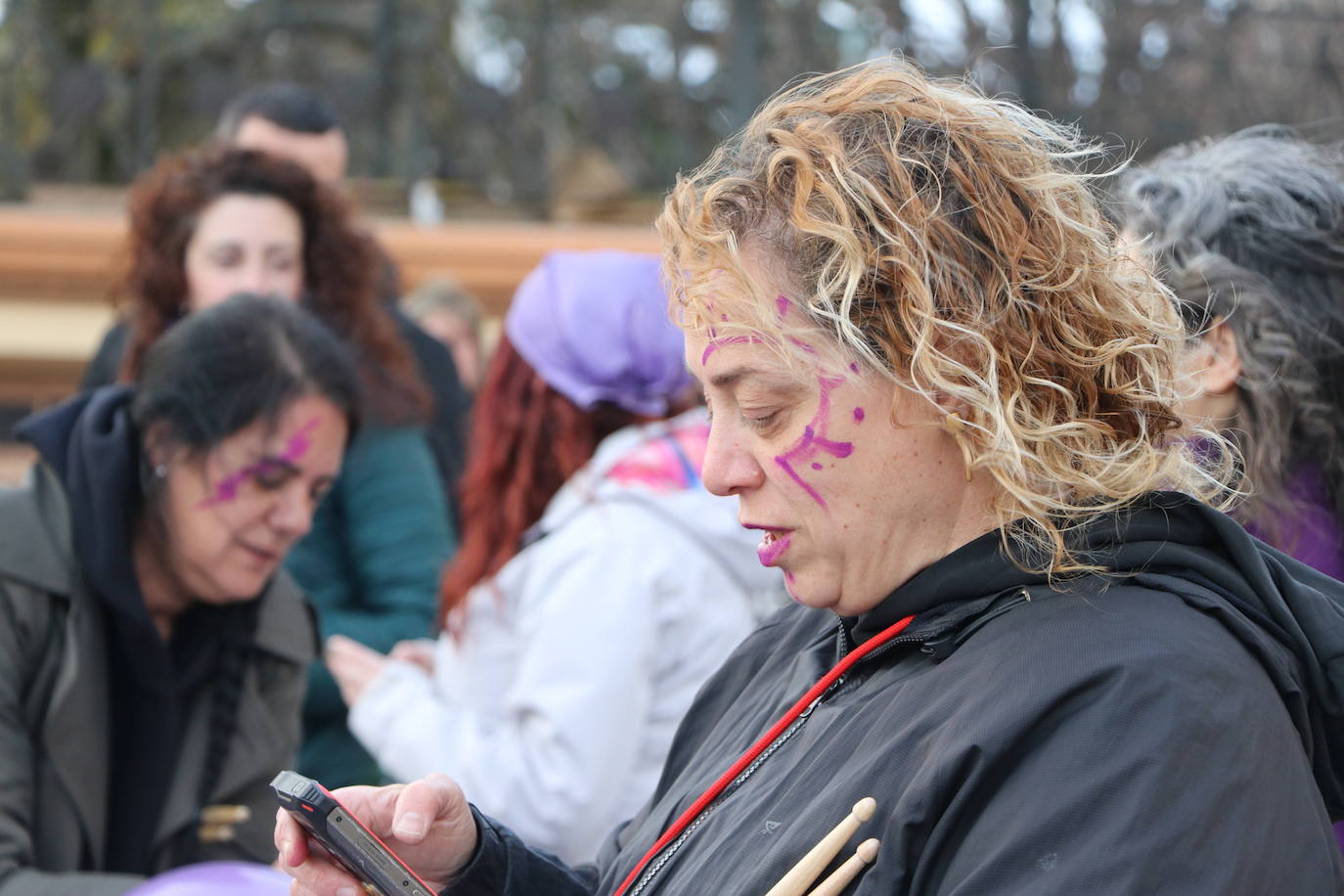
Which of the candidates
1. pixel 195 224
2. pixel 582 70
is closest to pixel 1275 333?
pixel 195 224

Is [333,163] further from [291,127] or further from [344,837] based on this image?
[344,837]

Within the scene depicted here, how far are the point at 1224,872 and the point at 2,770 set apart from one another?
1.77 meters

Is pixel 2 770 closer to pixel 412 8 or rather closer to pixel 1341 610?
pixel 1341 610

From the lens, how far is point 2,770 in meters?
2.18

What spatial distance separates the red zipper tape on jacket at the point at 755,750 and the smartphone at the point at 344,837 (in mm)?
227

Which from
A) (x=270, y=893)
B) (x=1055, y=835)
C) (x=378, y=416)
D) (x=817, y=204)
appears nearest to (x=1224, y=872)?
(x=1055, y=835)

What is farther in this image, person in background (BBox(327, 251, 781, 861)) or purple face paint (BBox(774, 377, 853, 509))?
person in background (BBox(327, 251, 781, 861))

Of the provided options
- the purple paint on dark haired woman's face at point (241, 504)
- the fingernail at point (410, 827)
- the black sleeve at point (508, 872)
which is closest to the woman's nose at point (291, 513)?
the purple paint on dark haired woman's face at point (241, 504)

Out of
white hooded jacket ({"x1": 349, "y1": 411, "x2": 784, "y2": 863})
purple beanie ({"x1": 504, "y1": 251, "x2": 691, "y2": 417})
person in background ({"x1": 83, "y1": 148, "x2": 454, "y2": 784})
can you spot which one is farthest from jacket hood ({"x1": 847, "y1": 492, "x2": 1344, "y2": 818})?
person in background ({"x1": 83, "y1": 148, "x2": 454, "y2": 784})

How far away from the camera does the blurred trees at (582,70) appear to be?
570cm

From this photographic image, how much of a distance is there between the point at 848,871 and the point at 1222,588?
42 centimetres

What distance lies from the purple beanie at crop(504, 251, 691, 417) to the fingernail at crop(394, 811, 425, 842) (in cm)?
142

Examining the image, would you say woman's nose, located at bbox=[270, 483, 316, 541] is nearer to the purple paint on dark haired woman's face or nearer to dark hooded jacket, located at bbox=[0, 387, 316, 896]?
the purple paint on dark haired woman's face

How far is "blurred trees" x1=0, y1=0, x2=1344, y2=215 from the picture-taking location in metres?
5.70
